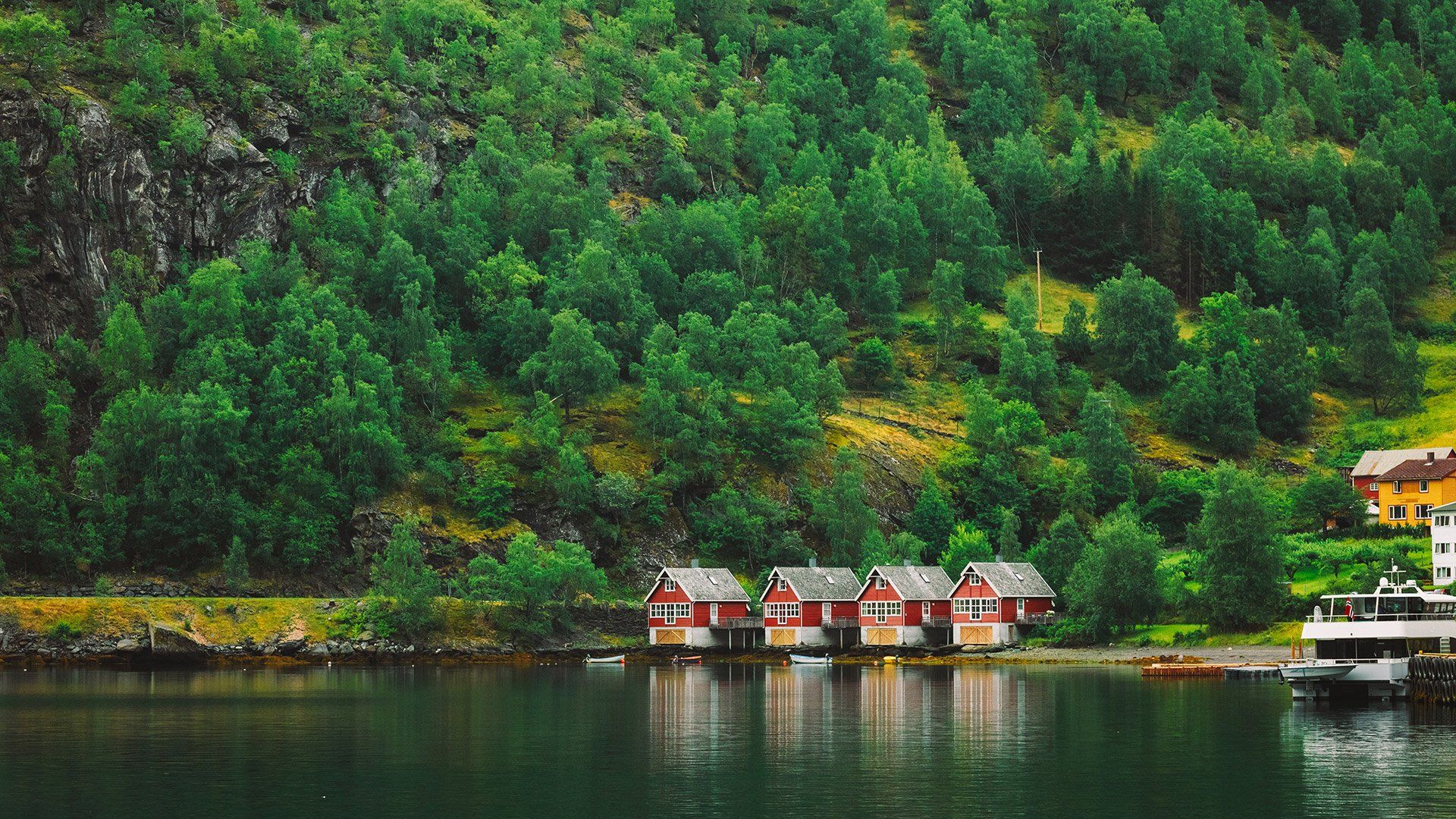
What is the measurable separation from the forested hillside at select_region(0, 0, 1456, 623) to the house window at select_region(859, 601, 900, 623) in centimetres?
621

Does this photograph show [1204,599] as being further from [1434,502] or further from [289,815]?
[289,815]

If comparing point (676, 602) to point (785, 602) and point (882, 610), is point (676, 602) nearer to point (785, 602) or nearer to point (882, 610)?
point (785, 602)

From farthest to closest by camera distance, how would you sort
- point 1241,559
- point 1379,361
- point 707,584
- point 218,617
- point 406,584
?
1. point 1379,361
2. point 707,584
3. point 406,584
4. point 218,617
5. point 1241,559

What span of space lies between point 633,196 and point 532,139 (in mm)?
13520

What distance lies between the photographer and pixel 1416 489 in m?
139

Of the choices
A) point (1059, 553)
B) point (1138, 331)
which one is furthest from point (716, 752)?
point (1138, 331)

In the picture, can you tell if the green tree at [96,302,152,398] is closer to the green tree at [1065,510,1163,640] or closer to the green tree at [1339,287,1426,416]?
the green tree at [1065,510,1163,640]

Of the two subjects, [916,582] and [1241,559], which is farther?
[916,582]

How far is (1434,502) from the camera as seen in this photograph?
451 ft

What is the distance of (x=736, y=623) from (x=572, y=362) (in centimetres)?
3056

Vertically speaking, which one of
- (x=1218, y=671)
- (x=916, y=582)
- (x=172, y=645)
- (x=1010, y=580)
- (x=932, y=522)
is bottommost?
(x=1218, y=671)

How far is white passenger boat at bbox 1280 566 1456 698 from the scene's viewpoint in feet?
266

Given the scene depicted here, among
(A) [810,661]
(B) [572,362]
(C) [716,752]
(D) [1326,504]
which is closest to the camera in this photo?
(C) [716,752]

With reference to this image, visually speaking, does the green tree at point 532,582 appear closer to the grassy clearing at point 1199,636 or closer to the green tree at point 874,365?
the grassy clearing at point 1199,636
